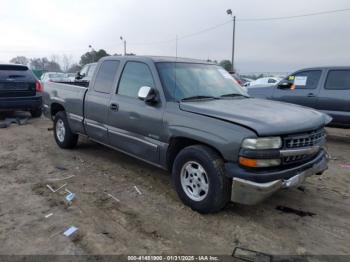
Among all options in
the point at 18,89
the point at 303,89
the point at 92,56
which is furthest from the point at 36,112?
the point at 92,56

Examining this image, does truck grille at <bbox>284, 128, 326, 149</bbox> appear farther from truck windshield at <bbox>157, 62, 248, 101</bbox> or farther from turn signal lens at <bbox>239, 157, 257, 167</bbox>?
truck windshield at <bbox>157, 62, 248, 101</bbox>

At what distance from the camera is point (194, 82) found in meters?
4.61

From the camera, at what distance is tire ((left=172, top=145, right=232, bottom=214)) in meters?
3.60

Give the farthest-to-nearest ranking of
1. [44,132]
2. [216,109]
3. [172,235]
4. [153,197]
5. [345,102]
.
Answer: [44,132] < [345,102] < [153,197] < [216,109] < [172,235]

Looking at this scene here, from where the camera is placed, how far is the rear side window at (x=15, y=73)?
9.15 metres

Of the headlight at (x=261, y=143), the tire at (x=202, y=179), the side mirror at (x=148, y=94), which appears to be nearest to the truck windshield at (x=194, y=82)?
the side mirror at (x=148, y=94)

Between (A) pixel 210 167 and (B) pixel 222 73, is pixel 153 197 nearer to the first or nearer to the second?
(A) pixel 210 167

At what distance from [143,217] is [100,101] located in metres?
2.34

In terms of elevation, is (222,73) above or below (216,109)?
above

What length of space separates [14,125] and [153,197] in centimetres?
688

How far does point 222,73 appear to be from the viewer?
517 cm

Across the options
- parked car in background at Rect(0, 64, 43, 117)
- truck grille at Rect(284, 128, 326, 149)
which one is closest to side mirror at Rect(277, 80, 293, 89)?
truck grille at Rect(284, 128, 326, 149)

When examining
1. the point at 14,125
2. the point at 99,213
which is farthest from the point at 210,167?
the point at 14,125

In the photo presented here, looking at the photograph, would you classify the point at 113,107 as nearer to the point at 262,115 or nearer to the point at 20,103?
the point at 262,115
